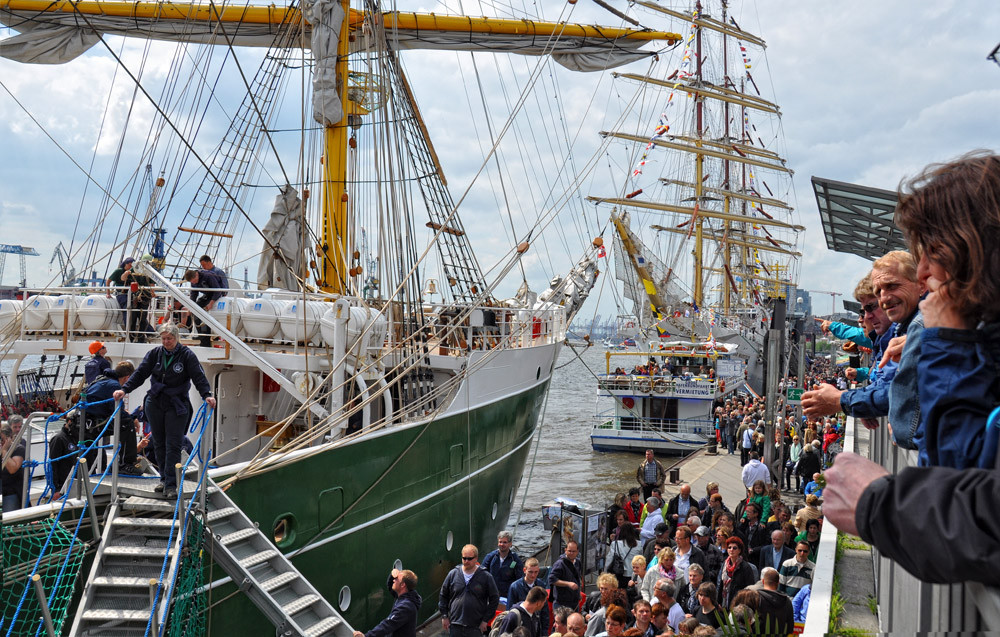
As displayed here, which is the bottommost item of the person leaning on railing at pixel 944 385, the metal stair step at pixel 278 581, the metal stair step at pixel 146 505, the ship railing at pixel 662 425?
the ship railing at pixel 662 425

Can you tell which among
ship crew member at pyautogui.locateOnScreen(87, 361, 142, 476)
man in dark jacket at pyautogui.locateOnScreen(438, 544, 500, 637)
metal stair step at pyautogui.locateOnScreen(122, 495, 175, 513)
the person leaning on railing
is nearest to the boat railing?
ship crew member at pyautogui.locateOnScreen(87, 361, 142, 476)

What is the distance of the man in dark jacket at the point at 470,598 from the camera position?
747 cm

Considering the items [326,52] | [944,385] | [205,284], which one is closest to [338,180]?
[326,52]

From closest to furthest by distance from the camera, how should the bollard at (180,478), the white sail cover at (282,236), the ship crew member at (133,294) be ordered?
1. the bollard at (180,478)
2. the ship crew member at (133,294)
3. the white sail cover at (282,236)

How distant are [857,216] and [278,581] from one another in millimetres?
7357

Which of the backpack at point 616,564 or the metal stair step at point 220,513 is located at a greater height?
the metal stair step at point 220,513

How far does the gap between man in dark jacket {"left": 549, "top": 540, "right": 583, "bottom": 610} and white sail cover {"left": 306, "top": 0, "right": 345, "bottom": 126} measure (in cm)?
892

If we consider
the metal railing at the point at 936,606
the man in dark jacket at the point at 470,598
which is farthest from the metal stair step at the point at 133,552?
the metal railing at the point at 936,606

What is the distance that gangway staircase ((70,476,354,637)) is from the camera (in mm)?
5094

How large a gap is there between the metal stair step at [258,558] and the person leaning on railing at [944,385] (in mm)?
5192

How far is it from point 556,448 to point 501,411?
1786 cm

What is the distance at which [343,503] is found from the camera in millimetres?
8648

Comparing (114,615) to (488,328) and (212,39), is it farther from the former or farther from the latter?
(212,39)

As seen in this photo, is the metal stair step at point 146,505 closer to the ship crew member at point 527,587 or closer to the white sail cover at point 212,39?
the ship crew member at point 527,587
